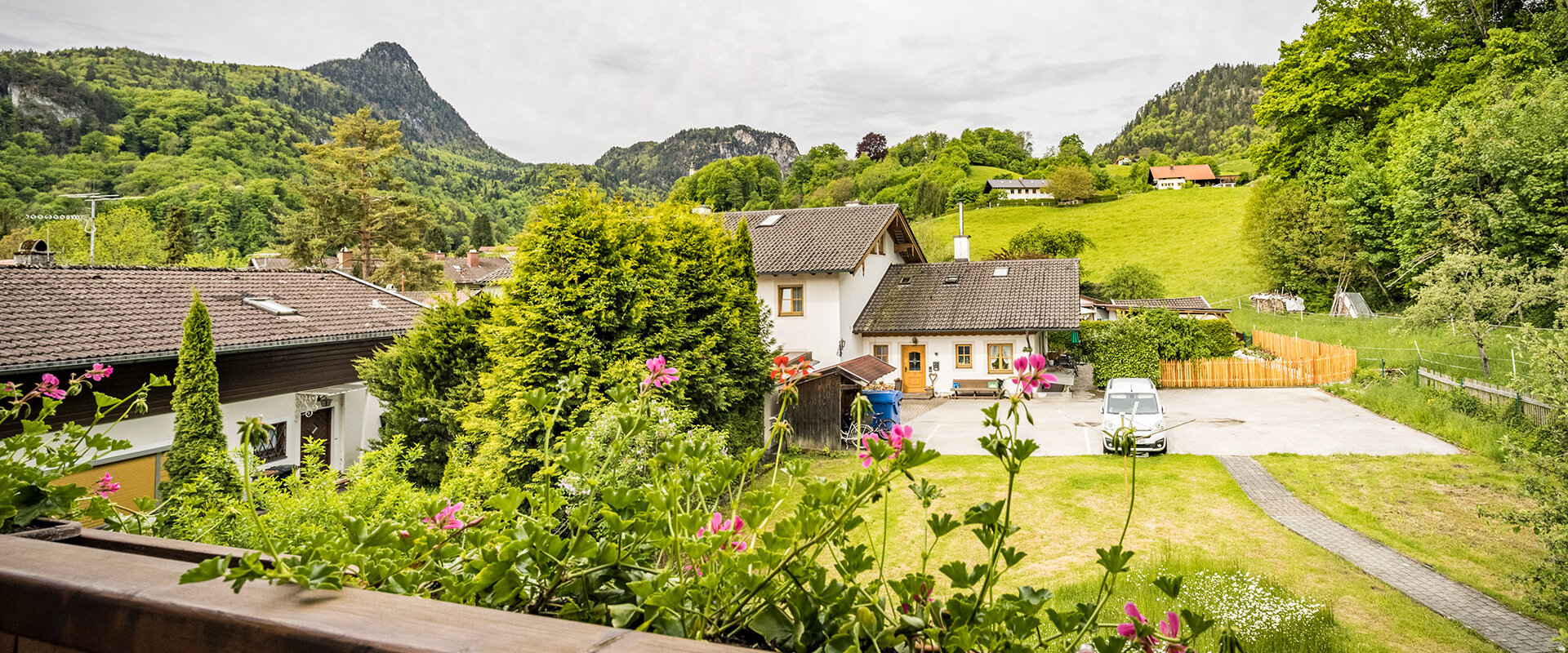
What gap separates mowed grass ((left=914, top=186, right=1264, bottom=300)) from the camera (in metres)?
48.1

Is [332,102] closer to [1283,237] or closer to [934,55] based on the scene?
[934,55]

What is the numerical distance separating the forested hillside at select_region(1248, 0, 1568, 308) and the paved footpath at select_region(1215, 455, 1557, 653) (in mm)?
18791

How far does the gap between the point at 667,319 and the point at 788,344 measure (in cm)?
1204

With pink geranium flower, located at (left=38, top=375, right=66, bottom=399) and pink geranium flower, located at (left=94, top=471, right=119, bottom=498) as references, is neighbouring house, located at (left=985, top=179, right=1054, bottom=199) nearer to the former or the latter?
pink geranium flower, located at (left=38, top=375, right=66, bottom=399)

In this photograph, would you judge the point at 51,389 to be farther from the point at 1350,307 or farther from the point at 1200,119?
the point at 1200,119

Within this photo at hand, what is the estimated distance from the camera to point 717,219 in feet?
45.0

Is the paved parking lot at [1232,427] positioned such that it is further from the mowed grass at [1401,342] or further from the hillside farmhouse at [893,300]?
the mowed grass at [1401,342]

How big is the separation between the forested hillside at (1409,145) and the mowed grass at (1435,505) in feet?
48.3

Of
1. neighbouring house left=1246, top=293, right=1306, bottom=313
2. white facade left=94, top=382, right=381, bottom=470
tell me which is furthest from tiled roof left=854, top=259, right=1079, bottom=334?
neighbouring house left=1246, top=293, right=1306, bottom=313

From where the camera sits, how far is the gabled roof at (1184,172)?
96.1 m

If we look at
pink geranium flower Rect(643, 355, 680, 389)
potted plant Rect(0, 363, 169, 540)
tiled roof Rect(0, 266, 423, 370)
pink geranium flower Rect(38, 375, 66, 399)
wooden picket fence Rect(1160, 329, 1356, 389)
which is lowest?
wooden picket fence Rect(1160, 329, 1356, 389)

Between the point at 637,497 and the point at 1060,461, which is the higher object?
the point at 637,497

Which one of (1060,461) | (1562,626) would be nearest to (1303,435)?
(1060,461)

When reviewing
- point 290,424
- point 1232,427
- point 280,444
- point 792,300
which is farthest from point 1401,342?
point 280,444
